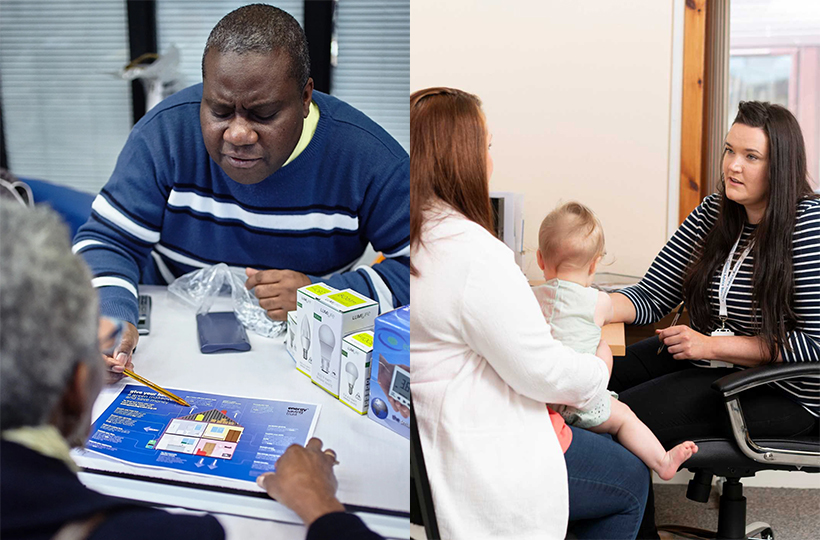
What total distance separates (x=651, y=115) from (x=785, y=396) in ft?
3.26

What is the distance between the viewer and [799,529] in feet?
6.54

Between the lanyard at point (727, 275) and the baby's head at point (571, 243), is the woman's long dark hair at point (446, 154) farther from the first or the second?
the lanyard at point (727, 275)

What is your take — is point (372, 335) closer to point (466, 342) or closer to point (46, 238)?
point (466, 342)

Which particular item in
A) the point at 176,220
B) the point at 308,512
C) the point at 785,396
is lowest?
the point at 785,396

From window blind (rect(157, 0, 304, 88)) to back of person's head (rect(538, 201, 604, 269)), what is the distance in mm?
737

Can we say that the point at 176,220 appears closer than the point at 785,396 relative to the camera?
Yes

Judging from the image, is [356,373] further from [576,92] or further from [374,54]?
[576,92]

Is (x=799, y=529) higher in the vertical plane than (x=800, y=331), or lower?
lower

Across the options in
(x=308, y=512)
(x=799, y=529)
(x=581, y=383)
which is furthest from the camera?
(x=799, y=529)

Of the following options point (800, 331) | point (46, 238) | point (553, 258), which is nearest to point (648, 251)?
point (800, 331)

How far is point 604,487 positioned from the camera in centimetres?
126

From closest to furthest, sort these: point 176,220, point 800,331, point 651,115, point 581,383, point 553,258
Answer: point 176,220, point 581,383, point 553,258, point 800,331, point 651,115

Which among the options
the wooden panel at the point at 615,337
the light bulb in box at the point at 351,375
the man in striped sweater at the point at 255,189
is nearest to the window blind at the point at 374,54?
the man in striped sweater at the point at 255,189

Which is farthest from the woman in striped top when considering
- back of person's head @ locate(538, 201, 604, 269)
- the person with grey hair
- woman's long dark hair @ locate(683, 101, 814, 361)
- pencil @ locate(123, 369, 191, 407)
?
the person with grey hair
